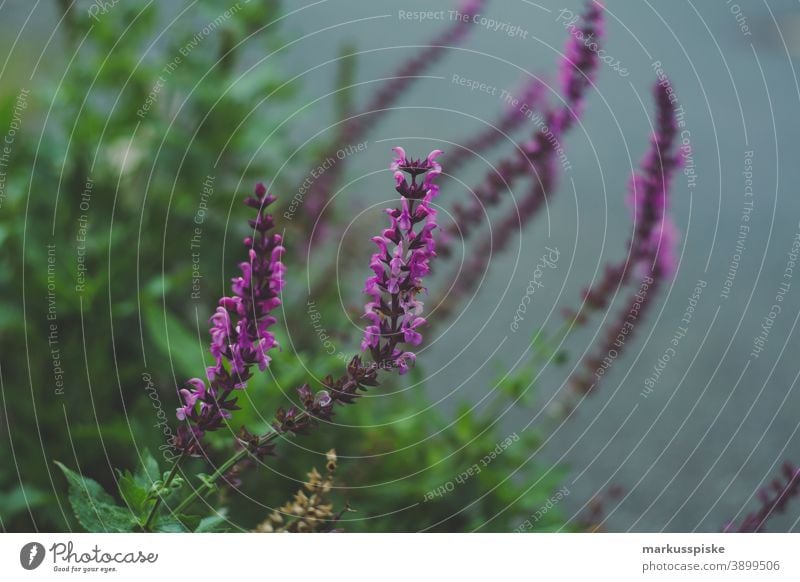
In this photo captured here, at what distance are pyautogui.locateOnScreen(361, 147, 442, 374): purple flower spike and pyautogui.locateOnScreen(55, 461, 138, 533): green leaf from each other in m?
0.29

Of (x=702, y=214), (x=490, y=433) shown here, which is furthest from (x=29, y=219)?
(x=702, y=214)

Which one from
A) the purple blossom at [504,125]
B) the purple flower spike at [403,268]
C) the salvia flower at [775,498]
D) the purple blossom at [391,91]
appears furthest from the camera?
the purple blossom at [391,91]

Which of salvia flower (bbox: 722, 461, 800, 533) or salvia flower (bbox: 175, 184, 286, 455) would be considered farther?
salvia flower (bbox: 722, 461, 800, 533)

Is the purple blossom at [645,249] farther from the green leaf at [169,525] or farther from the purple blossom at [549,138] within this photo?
the green leaf at [169,525]

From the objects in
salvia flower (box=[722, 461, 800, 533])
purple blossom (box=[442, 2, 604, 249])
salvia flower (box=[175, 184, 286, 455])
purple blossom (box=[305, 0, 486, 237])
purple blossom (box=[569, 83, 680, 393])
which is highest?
purple blossom (box=[305, 0, 486, 237])

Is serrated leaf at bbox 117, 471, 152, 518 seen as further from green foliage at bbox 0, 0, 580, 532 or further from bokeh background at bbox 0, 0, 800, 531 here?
bokeh background at bbox 0, 0, 800, 531

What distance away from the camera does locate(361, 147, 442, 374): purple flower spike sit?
753mm

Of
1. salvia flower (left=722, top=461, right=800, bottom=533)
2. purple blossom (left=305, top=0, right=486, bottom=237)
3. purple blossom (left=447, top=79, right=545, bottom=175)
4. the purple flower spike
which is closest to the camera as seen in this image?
the purple flower spike

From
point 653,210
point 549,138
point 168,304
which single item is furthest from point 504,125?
point 168,304

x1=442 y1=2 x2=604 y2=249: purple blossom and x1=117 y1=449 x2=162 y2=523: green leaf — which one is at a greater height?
x1=442 y1=2 x2=604 y2=249: purple blossom

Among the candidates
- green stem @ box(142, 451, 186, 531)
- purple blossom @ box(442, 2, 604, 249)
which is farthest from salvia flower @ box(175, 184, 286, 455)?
purple blossom @ box(442, 2, 604, 249)

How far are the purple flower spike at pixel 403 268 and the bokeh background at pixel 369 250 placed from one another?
1.43 ft

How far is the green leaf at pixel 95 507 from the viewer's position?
2.70 feet

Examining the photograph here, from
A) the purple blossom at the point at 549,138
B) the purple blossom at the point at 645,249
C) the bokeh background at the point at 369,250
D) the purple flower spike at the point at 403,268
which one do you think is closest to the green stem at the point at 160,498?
the purple flower spike at the point at 403,268
